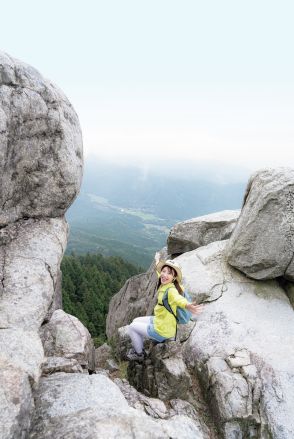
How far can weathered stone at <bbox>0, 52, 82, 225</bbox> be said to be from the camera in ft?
39.0

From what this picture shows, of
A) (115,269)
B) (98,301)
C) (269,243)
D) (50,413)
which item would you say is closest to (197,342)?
(269,243)

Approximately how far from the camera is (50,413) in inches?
352

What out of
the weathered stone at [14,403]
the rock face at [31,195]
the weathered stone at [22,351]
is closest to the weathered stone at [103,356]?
the rock face at [31,195]

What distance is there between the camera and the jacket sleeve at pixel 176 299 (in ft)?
40.2

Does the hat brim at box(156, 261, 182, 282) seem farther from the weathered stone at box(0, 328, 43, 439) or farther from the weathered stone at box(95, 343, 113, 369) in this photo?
the weathered stone at box(95, 343, 113, 369)

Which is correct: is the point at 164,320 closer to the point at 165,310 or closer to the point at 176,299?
the point at 165,310

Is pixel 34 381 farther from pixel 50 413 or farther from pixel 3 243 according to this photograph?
pixel 3 243

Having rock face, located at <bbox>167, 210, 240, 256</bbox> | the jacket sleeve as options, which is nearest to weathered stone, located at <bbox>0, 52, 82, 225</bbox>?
the jacket sleeve

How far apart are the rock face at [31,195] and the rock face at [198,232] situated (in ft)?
41.5

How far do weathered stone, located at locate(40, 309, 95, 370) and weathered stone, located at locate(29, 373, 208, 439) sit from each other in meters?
2.25

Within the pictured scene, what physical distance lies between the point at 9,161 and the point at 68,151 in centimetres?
234

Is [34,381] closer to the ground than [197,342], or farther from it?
farther from it

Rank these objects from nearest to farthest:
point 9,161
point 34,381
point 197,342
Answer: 1. point 34,381
2. point 9,161
3. point 197,342

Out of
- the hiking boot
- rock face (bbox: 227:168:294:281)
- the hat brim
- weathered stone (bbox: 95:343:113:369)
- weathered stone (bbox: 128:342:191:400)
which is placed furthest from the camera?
rock face (bbox: 227:168:294:281)
